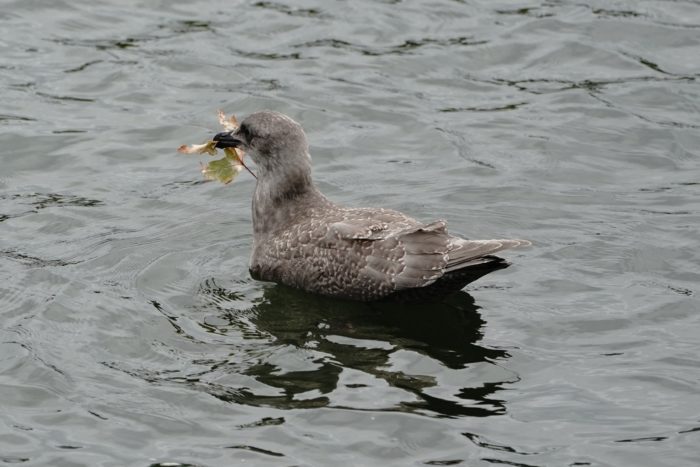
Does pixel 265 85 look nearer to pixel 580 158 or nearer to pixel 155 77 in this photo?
pixel 155 77

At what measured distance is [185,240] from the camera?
448 inches

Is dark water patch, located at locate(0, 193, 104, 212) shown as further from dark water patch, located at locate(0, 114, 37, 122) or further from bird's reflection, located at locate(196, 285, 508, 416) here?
bird's reflection, located at locate(196, 285, 508, 416)

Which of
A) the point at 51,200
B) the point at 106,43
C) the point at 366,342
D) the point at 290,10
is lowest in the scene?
the point at 366,342

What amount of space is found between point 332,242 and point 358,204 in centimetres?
193

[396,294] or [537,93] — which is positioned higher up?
[537,93]

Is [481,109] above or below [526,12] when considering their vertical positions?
below

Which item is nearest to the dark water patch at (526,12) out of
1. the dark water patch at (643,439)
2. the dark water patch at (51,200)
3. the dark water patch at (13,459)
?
the dark water patch at (51,200)

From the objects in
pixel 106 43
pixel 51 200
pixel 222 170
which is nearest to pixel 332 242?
pixel 222 170

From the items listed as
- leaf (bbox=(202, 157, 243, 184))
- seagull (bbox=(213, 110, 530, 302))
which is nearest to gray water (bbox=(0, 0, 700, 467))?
seagull (bbox=(213, 110, 530, 302))

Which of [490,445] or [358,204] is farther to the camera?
[358,204]

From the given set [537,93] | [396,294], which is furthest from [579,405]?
[537,93]

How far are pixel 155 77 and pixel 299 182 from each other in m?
4.13

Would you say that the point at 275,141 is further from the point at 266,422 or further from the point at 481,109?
the point at 481,109

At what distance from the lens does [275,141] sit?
1097 centimetres
